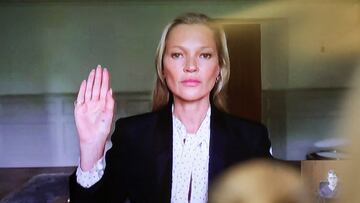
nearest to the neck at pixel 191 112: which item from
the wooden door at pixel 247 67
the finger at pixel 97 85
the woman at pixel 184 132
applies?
the woman at pixel 184 132

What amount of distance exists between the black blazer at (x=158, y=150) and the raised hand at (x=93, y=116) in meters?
0.12

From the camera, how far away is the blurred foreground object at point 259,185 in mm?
602

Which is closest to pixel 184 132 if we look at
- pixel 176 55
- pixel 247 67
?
pixel 176 55

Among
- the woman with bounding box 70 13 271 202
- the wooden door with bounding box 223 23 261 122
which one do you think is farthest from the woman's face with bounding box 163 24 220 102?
the wooden door with bounding box 223 23 261 122

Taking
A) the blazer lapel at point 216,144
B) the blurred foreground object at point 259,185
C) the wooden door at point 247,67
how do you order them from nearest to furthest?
the blurred foreground object at point 259,185 → the blazer lapel at point 216,144 → the wooden door at point 247,67

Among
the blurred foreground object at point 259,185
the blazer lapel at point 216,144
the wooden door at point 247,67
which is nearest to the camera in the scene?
the blurred foreground object at point 259,185

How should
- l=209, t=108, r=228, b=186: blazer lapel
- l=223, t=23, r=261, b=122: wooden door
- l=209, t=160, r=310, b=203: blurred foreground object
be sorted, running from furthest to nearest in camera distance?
1. l=223, t=23, r=261, b=122: wooden door
2. l=209, t=108, r=228, b=186: blazer lapel
3. l=209, t=160, r=310, b=203: blurred foreground object

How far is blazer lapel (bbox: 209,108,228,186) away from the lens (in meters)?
0.77

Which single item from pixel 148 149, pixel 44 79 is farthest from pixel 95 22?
pixel 148 149

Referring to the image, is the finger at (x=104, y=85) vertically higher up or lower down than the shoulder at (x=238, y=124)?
higher up

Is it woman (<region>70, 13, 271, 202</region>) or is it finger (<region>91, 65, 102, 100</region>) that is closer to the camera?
finger (<region>91, 65, 102, 100</region>)

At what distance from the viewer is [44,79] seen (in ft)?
9.10

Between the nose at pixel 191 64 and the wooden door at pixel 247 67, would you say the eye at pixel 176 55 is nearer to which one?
the nose at pixel 191 64

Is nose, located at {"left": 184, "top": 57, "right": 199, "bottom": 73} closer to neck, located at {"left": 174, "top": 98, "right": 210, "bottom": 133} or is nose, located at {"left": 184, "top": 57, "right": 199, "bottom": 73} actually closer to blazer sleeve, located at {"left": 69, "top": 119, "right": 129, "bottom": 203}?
neck, located at {"left": 174, "top": 98, "right": 210, "bottom": 133}
